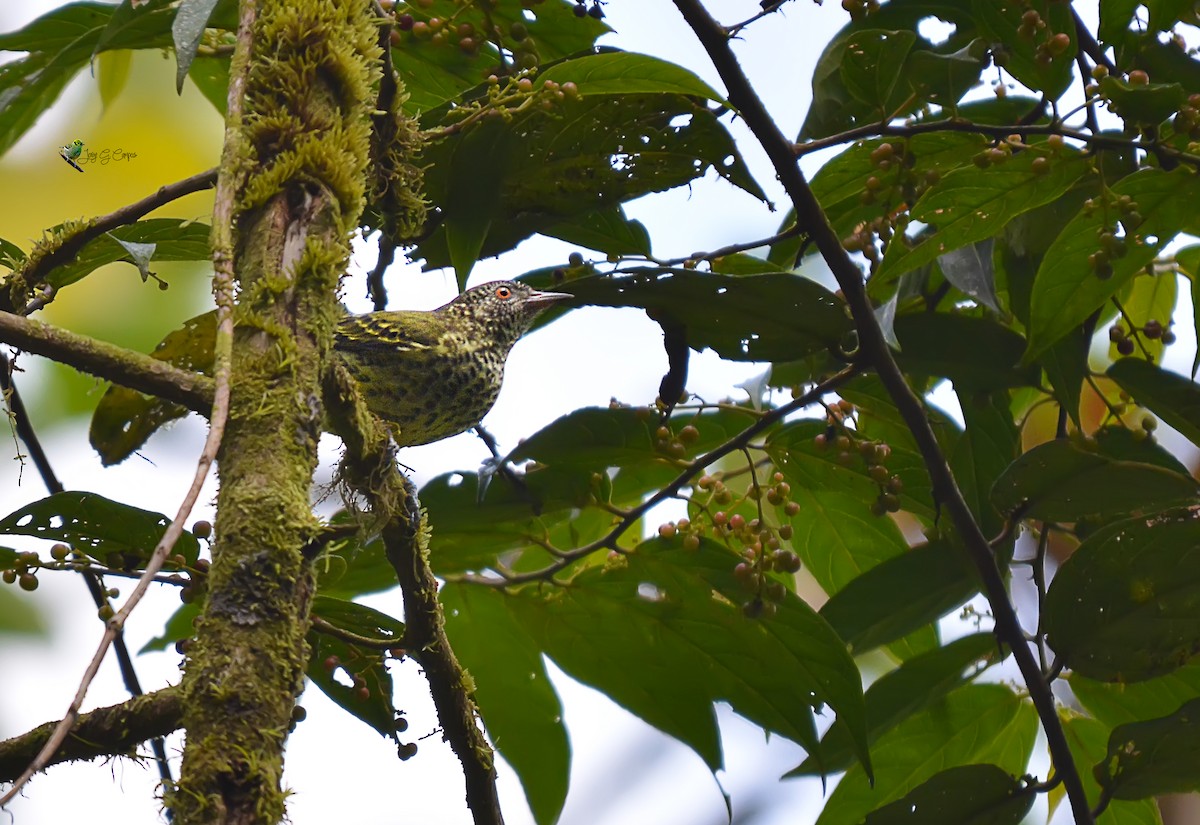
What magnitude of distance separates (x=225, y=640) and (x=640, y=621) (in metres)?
1.66

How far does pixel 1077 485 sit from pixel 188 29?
1976 millimetres

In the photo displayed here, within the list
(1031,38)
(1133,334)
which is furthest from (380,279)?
(1133,334)

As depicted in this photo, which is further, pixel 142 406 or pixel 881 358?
pixel 142 406

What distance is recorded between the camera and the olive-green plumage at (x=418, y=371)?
378 cm

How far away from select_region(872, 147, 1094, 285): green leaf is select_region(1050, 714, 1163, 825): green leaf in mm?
1247

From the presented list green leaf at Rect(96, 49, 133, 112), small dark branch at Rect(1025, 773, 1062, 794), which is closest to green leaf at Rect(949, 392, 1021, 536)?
small dark branch at Rect(1025, 773, 1062, 794)

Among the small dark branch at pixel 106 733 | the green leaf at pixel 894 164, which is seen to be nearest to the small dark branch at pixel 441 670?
the small dark branch at pixel 106 733

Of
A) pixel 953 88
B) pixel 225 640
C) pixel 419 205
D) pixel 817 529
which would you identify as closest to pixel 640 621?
pixel 817 529

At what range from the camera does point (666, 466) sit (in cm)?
300

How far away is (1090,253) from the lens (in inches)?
98.3

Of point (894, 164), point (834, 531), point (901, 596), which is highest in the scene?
point (894, 164)

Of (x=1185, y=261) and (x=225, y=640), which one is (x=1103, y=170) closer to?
(x=1185, y=261)

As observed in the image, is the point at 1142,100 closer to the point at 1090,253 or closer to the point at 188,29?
the point at 1090,253

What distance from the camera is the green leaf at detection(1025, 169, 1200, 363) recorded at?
8.06 ft
